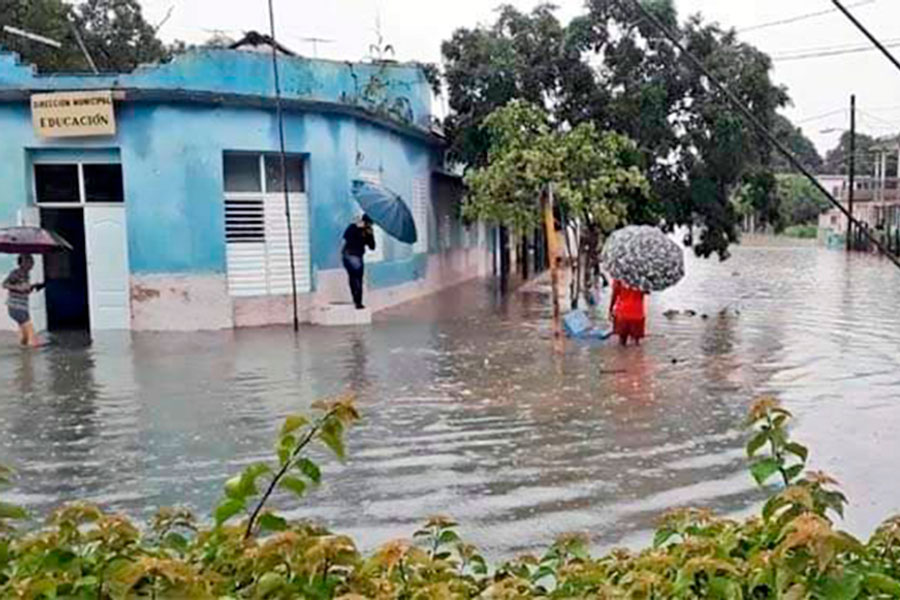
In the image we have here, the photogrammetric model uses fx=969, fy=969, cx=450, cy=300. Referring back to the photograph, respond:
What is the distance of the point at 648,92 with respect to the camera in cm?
1858

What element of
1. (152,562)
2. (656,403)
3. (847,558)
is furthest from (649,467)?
(152,562)

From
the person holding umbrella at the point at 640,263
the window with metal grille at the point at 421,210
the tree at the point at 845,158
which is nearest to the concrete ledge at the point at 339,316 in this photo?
the person holding umbrella at the point at 640,263

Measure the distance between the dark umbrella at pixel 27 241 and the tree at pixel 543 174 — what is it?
20.2 ft

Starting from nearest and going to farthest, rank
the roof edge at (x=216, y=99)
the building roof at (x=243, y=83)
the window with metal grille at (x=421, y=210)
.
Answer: the roof edge at (x=216, y=99) → the building roof at (x=243, y=83) → the window with metal grille at (x=421, y=210)

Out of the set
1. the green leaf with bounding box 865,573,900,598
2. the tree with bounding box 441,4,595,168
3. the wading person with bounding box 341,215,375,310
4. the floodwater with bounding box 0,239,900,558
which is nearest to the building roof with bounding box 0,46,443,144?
the tree with bounding box 441,4,595,168

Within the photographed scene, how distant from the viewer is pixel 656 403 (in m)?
9.02

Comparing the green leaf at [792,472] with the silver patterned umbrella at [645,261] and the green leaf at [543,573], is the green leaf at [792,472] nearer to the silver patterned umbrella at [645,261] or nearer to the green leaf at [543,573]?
the green leaf at [543,573]

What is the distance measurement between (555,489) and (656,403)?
9.80ft

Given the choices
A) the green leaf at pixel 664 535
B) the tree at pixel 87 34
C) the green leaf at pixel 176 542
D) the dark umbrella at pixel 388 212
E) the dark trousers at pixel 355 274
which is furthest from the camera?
the tree at pixel 87 34

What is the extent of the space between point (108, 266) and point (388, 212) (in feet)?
14.7

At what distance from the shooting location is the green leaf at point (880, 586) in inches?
75.7

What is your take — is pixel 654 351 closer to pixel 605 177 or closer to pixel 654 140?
pixel 605 177

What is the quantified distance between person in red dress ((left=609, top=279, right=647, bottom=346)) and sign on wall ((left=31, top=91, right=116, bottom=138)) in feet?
26.4

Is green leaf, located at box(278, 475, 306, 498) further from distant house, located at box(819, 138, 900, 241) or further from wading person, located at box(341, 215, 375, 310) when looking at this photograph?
distant house, located at box(819, 138, 900, 241)
